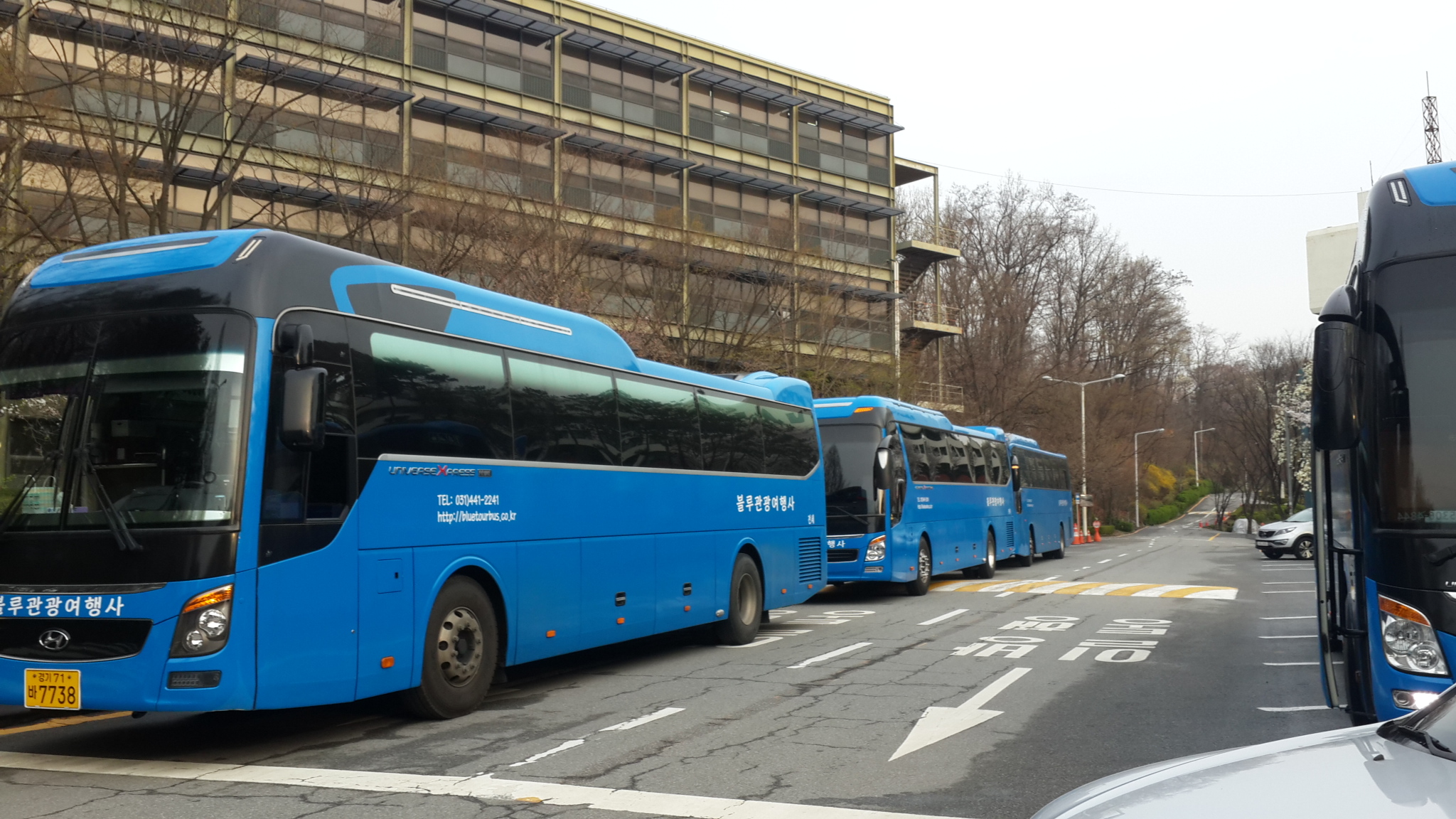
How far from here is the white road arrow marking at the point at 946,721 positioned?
315 inches

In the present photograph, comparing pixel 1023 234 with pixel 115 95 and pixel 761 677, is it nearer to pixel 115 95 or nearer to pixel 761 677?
pixel 115 95

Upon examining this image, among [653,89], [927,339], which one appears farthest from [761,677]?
[927,339]

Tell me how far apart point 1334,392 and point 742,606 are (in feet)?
29.8

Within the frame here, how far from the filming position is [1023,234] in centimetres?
6650

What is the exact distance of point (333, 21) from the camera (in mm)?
23359

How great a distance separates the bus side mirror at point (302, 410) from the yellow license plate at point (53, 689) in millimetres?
1832

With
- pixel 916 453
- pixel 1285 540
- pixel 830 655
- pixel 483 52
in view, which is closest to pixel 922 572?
pixel 916 453

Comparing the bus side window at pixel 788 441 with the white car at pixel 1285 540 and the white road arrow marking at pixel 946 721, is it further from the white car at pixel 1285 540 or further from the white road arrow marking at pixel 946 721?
the white car at pixel 1285 540

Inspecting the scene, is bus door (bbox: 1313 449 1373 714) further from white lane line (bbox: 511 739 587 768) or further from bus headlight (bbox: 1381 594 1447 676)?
white lane line (bbox: 511 739 587 768)

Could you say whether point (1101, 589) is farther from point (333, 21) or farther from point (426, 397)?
point (333, 21)

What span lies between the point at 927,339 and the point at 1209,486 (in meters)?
76.7

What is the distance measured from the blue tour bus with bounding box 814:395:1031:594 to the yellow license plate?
1242cm

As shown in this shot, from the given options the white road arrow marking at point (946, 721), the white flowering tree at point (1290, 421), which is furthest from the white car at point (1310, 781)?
the white flowering tree at point (1290, 421)

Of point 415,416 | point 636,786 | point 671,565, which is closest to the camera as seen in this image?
point 636,786
